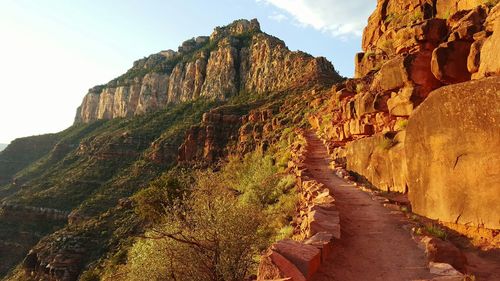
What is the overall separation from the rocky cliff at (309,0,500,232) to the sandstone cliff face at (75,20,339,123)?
203ft

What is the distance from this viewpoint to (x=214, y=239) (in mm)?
9617

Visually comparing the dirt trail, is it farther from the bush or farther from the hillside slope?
the hillside slope

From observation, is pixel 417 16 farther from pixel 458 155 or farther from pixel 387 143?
pixel 458 155

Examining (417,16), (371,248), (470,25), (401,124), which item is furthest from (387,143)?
(417,16)

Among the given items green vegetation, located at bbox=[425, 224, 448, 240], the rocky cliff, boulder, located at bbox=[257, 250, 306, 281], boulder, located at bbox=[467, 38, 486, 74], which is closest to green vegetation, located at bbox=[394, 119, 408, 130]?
the rocky cliff

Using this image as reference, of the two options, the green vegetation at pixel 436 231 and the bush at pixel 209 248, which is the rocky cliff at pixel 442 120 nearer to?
the green vegetation at pixel 436 231

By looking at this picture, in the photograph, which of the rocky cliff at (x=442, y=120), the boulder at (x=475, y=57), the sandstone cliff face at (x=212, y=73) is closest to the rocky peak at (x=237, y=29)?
the sandstone cliff face at (x=212, y=73)

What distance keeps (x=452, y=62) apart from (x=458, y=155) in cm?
396

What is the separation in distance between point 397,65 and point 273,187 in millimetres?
9797

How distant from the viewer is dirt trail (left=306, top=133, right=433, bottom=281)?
730 centimetres

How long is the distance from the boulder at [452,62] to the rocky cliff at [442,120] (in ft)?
0.09

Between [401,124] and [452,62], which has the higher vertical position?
[452,62]

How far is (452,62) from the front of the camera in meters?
11.6

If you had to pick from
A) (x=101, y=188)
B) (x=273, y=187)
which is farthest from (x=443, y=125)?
(x=101, y=188)
